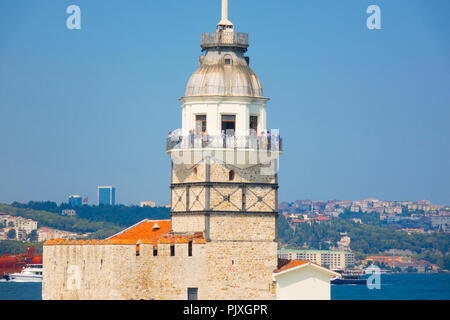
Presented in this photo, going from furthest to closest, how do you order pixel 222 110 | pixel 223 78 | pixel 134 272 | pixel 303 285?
pixel 223 78 < pixel 222 110 < pixel 303 285 < pixel 134 272

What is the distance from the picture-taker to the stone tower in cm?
6512

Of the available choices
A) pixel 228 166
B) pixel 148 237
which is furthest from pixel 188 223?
pixel 228 166

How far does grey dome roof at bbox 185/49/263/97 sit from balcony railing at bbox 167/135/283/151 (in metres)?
2.24

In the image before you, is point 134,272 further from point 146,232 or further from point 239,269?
point 146,232

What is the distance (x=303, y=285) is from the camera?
Answer: 6581 centimetres

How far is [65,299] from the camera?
6594 centimetres

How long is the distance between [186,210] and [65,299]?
7.79 meters

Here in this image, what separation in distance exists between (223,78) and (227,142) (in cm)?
337

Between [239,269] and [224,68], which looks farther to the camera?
[224,68]

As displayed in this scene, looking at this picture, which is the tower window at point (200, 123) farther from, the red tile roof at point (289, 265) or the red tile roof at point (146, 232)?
the red tile roof at point (289, 265)

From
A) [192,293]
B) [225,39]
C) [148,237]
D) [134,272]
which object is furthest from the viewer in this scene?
[148,237]

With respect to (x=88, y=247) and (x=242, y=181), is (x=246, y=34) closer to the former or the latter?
(x=242, y=181)
